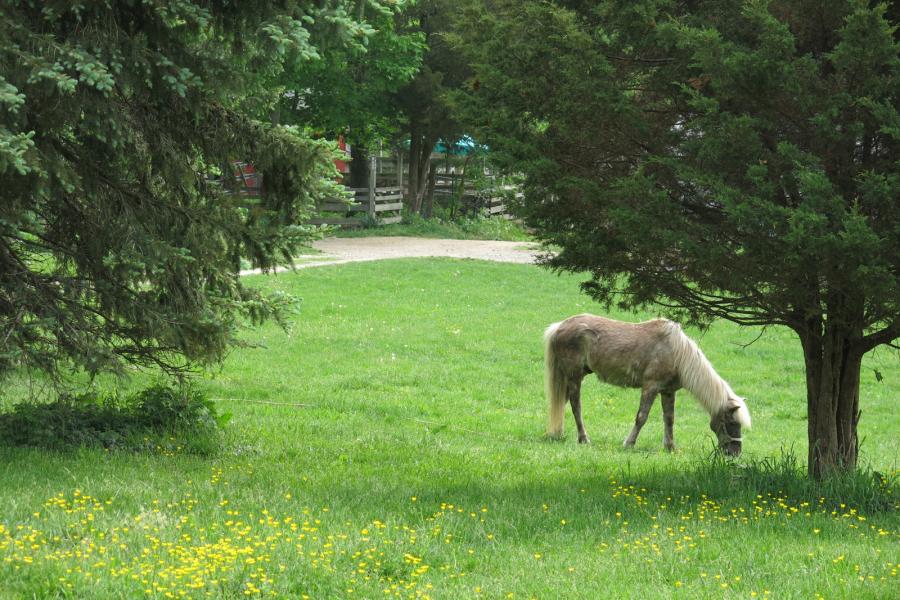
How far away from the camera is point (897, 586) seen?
5980mm

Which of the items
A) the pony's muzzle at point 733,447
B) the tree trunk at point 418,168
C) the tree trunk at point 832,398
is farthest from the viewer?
the tree trunk at point 418,168

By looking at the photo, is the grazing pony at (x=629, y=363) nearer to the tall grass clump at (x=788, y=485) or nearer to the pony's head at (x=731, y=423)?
the pony's head at (x=731, y=423)

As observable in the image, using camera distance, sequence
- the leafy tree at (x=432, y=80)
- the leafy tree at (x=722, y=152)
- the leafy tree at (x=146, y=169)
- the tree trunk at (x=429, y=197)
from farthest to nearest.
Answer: the tree trunk at (x=429, y=197) → the leafy tree at (x=432, y=80) → the leafy tree at (x=722, y=152) → the leafy tree at (x=146, y=169)

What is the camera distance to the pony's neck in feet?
38.0

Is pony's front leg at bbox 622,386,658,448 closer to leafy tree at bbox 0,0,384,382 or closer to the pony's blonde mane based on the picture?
the pony's blonde mane

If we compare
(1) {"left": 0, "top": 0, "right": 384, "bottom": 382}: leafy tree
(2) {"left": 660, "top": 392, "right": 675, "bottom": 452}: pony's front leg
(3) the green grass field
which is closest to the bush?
(3) the green grass field

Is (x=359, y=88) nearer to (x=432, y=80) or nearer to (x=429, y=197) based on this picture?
(x=432, y=80)

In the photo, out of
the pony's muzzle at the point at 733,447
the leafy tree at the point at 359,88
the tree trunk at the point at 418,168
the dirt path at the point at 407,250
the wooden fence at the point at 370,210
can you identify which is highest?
the leafy tree at the point at 359,88

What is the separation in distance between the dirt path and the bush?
18.3 meters

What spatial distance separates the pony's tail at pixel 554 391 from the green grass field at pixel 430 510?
328 mm

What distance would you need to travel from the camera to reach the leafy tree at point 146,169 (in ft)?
23.1

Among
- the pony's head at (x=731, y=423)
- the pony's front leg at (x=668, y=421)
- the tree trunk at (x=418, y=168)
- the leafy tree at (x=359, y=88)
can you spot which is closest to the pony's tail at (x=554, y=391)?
the pony's front leg at (x=668, y=421)

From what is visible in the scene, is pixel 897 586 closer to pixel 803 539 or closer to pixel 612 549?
pixel 803 539

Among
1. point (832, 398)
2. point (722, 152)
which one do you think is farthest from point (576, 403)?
point (722, 152)
